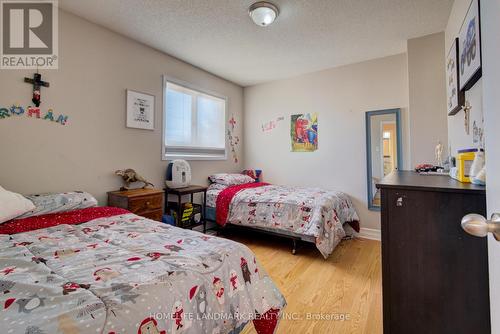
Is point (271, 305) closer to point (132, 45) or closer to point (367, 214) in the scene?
point (367, 214)

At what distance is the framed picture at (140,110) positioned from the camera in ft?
8.54

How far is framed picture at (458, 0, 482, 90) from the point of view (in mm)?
1244

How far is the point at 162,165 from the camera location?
2961 mm

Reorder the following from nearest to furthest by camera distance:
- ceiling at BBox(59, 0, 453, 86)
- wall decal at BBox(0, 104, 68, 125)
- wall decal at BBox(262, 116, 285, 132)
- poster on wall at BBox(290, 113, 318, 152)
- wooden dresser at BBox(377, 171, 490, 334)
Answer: wooden dresser at BBox(377, 171, 490, 334) < wall decal at BBox(0, 104, 68, 125) < ceiling at BBox(59, 0, 453, 86) < poster on wall at BBox(290, 113, 318, 152) < wall decal at BBox(262, 116, 285, 132)

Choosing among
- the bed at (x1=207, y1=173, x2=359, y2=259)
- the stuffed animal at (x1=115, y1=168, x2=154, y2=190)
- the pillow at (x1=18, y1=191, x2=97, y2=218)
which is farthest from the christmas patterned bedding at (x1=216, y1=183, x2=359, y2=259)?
the pillow at (x1=18, y1=191, x2=97, y2=218)

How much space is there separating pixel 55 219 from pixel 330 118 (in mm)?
3378

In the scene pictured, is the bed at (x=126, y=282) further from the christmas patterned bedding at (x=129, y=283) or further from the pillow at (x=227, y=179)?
the pillow at (x=227, y=179)

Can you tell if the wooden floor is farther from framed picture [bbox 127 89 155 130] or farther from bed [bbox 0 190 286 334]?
framed picture [bbox 127 89 155 130]

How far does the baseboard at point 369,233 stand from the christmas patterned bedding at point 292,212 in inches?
5.6

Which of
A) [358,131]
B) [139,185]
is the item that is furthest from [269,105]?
[139,185]

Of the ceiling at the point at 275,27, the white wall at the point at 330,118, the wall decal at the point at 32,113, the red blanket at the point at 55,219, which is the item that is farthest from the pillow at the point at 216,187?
the wall decal at the point at 32,113

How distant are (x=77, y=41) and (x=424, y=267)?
123 inches


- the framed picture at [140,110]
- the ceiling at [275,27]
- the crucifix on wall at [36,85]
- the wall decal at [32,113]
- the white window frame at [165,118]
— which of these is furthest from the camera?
the white window frame at [165,118]

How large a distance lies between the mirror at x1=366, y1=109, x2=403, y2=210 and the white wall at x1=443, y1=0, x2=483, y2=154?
0.65 metres
